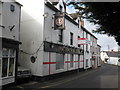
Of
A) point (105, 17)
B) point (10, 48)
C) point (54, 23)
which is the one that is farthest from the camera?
point (54, 23)

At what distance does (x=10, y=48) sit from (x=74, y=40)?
1206 centimetres

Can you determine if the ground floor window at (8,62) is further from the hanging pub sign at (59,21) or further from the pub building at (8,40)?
the hanging pub sign at (59,21)

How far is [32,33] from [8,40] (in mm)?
4201

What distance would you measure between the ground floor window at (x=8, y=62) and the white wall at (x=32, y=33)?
9.27 feet

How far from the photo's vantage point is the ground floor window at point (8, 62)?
9.59m

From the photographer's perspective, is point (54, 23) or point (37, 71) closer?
point (37, 71)

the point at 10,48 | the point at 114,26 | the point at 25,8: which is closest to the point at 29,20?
the point at 25,8

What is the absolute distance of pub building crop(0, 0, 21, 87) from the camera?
9359 millimetres

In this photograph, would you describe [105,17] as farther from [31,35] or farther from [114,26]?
[31,35]

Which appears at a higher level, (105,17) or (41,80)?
(105,17)

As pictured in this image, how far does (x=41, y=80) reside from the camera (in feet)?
41.2

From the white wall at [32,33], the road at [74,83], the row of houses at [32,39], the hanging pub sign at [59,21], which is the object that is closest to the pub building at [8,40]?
the row of houses at [32,39]

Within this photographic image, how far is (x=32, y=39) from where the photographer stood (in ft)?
44.3

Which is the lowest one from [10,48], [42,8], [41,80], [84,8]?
[41,80]
